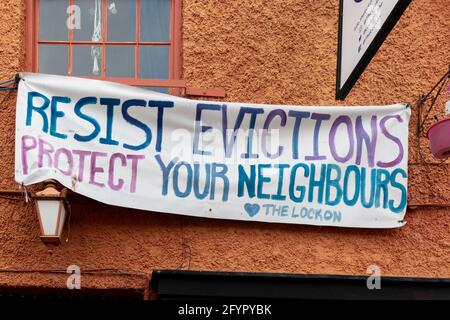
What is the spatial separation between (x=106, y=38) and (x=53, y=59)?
1.65 ft

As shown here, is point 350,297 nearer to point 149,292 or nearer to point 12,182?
point 149,292

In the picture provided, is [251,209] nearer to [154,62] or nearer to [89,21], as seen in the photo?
[154,62]

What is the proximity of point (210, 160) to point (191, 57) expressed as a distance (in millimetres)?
964

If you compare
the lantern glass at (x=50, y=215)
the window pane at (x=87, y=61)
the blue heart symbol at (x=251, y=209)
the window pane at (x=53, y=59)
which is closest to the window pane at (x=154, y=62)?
the window pane at (x=87, y=61)

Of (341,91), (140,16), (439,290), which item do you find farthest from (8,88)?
(439,290)

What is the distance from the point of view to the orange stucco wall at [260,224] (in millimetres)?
7387

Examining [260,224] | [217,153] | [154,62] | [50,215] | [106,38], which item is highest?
[106,38]

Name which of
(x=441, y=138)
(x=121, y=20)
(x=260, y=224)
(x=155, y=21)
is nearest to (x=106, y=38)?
(x=121, y=20)

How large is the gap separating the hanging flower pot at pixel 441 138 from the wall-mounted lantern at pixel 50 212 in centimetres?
290

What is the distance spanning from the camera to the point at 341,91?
22.4 ft

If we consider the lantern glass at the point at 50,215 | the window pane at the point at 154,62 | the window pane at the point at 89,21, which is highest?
the window pane at the point at 89,21

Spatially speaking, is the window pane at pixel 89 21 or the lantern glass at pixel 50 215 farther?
the window pane at pixel 89 21

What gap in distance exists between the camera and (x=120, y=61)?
802 cm

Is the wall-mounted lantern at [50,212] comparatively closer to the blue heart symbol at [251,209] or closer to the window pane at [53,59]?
the window pane at [53,59]
